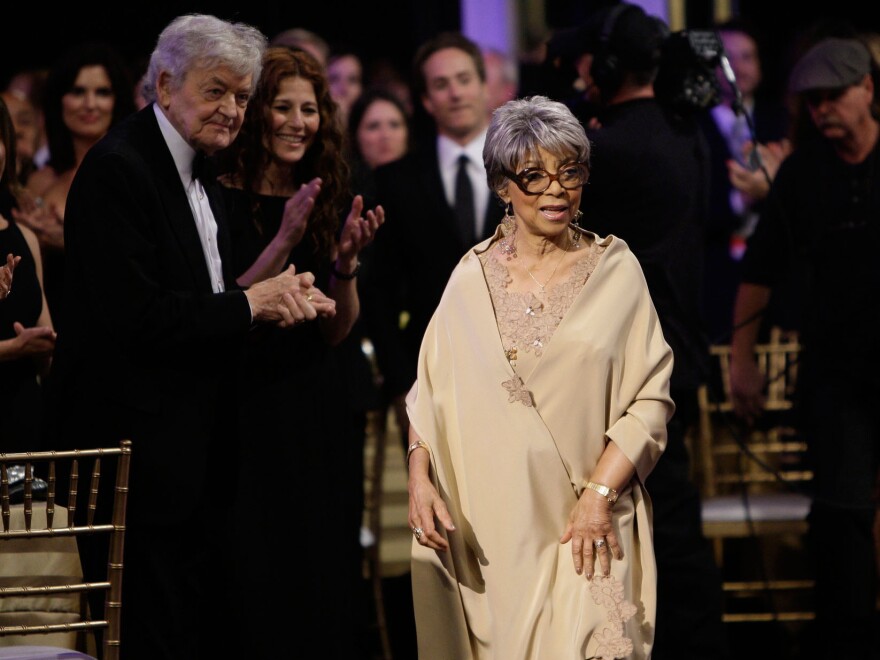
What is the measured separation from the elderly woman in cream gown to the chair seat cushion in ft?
5.73

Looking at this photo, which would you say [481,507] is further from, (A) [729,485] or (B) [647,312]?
(A) [729,485]

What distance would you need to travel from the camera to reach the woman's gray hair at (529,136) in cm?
294

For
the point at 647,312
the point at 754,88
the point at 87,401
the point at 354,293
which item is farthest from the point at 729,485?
the point at 87,401

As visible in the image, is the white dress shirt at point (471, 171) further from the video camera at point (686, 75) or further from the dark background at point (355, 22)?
the dark background at point (355, 22)

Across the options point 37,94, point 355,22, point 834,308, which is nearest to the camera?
point 834,308

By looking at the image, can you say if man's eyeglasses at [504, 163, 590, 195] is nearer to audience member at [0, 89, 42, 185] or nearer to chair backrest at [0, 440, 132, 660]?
chair backrest at [0, 440, 132, 660]

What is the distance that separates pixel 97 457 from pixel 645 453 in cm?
115

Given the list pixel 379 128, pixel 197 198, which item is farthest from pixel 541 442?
pixel 379 128

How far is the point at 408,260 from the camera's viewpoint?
4.81m

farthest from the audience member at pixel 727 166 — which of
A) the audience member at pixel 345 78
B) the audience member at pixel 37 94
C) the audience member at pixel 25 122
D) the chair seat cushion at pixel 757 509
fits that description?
the audience member at pixel 37 94

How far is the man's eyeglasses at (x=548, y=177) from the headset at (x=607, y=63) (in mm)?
935

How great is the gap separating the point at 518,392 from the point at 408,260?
6.30 feet

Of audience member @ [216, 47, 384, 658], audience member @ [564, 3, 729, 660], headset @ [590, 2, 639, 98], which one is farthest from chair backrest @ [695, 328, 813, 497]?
audience member @ [216, 47, 384, 658]

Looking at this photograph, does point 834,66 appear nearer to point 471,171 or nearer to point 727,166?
point 471,171
